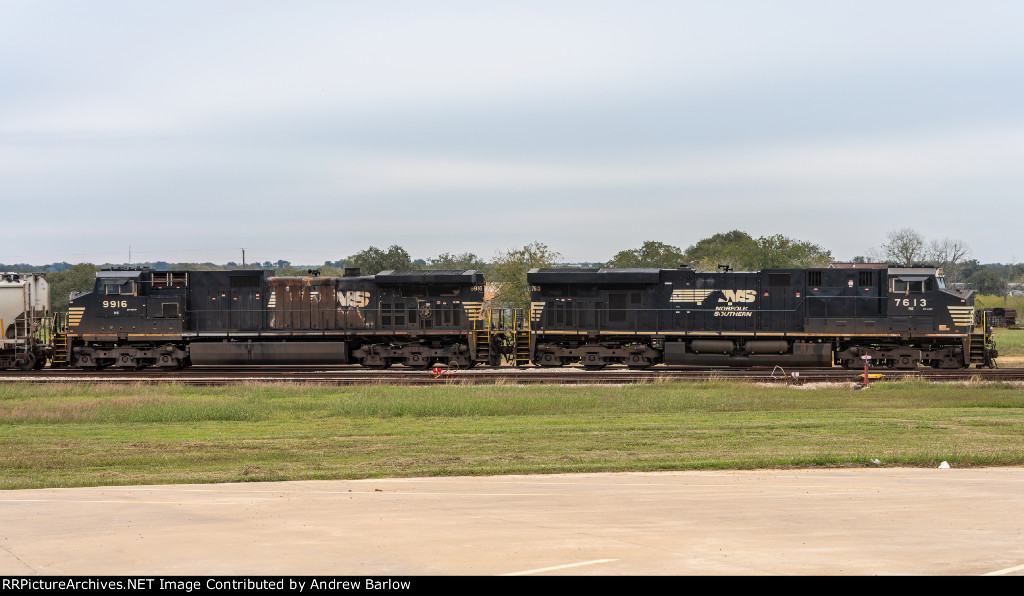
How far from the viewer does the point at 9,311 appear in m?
32.5

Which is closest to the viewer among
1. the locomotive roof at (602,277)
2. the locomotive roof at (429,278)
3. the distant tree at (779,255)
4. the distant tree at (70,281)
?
the locomotive roof at (602,277)

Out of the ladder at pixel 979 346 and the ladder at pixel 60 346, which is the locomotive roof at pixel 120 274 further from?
the ladder at pixel 979 346

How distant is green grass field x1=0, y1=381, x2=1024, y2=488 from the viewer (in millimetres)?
13156

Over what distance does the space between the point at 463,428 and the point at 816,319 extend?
17.4 meters

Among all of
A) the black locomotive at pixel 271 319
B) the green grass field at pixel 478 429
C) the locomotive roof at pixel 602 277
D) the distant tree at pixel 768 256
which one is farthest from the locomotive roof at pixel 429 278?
the distant tree at pixel 768 256

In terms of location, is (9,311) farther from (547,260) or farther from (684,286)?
(547,260)

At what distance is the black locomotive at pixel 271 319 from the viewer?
3166 cm

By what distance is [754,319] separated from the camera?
102 ft

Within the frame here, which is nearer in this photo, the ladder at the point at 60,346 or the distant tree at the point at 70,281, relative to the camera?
the ladder at the point at 60,346

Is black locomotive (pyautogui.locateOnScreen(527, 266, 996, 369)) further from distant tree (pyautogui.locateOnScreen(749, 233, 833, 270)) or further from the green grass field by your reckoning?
distant tree (pyautogui.locateOnScreen(749, 233, 833, 270))

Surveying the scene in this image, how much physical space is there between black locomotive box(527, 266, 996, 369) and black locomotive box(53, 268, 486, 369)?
321 centimetres

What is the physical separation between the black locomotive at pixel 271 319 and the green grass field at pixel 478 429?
6174mm

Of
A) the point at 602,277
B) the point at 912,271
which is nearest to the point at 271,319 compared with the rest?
the point at 602,277
